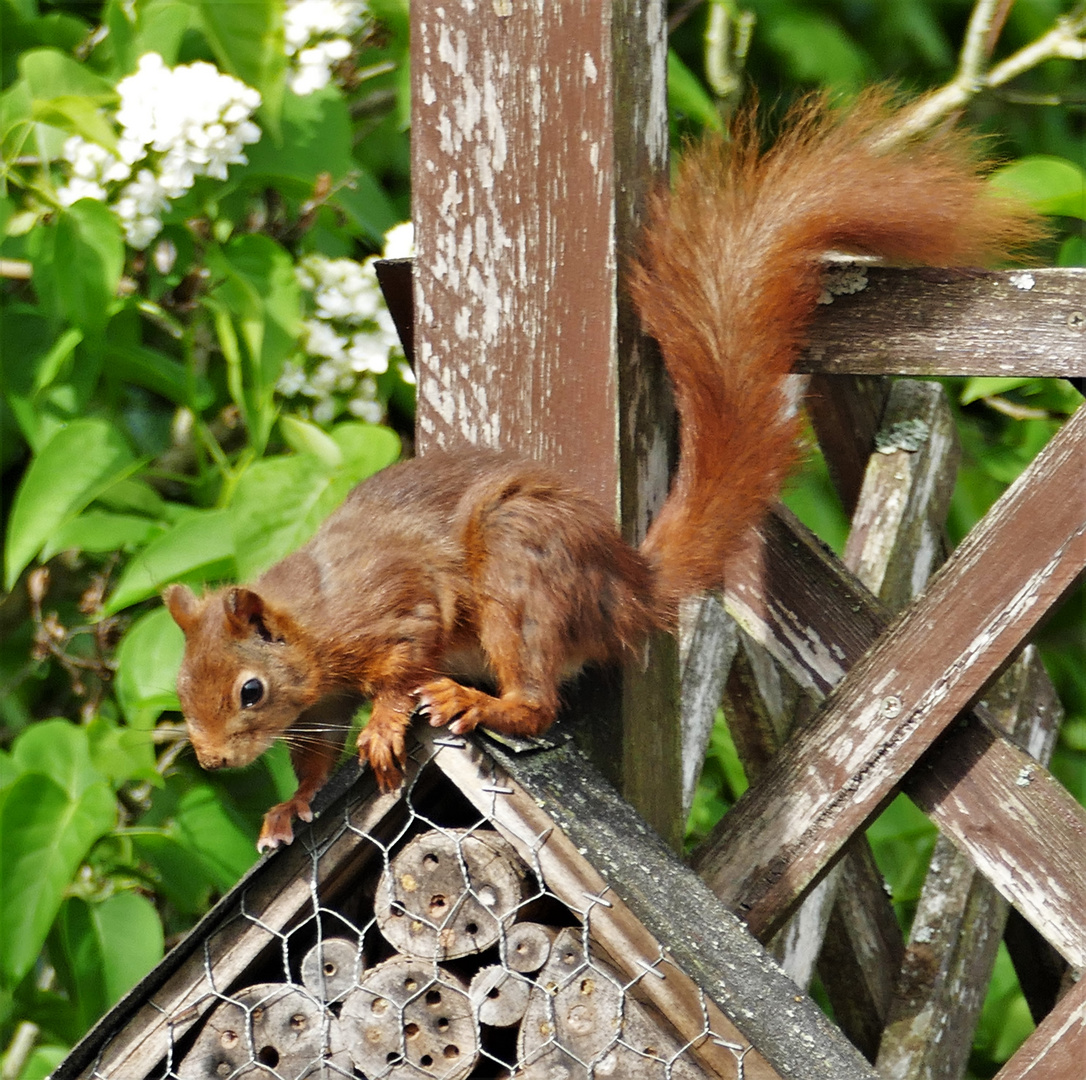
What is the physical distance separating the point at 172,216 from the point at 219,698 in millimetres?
658

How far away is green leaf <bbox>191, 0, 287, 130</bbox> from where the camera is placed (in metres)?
1.54

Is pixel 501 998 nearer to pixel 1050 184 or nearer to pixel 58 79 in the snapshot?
pixel 1050 184

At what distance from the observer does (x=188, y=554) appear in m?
1.48

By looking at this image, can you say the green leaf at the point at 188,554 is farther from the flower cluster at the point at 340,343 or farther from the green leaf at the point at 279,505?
the flower cluster at the point at 340,343

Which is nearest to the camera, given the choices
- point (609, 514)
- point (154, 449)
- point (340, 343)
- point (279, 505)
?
point (609, 514)

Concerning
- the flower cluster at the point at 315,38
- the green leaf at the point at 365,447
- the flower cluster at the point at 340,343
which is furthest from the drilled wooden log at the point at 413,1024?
the flower cluster at the point at 315,38

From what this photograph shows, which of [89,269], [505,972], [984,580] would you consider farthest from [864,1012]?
[89,269]

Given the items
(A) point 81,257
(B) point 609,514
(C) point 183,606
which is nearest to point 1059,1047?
(B) point 609,514

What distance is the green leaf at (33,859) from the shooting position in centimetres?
145

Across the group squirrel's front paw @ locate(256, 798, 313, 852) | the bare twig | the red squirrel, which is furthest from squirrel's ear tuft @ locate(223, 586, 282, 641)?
the bare twig

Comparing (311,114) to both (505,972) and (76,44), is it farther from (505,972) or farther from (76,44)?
(505,972)

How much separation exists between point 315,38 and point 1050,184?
0.83 meters

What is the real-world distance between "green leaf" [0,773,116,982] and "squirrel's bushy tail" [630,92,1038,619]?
0.68 meters

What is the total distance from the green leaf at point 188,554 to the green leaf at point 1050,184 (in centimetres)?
86
